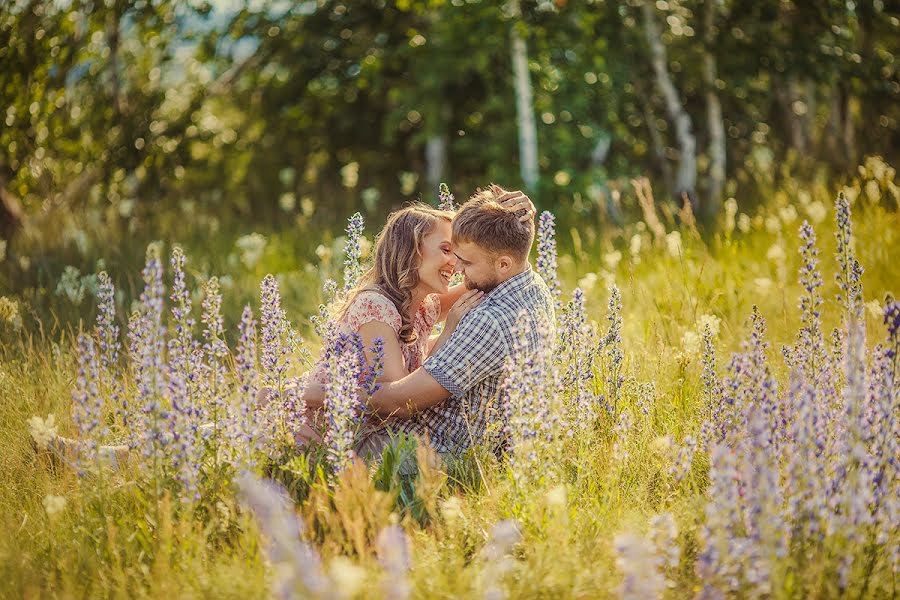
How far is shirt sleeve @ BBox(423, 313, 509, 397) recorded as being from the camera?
3223 mm

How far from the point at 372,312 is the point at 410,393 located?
41 cm

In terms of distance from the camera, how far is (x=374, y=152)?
9.85 m

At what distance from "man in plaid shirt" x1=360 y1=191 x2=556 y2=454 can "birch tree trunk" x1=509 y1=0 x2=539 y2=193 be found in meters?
4.28

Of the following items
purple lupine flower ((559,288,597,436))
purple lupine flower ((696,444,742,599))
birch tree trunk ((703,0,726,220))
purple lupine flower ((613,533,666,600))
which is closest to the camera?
purple lupine flower ((613,533,666,600))

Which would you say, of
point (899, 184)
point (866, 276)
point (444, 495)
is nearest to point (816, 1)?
point (899, 184)

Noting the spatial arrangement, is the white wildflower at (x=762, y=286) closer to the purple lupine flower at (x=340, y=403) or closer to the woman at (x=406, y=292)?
the woman at (x=406, y=292)

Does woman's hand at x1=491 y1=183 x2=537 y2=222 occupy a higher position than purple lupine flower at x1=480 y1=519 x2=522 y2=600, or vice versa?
woman's hand at x1=491 y1=183 x2=537 y2=222

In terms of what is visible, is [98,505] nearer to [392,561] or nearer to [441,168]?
[392,561]

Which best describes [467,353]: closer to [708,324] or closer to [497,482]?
[497,482]

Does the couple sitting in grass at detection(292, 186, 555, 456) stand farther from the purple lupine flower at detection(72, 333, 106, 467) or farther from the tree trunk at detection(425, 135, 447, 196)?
the tree trunk at detection(425, 135, 447, 196)

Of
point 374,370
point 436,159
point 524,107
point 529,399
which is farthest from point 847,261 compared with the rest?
point 436,159

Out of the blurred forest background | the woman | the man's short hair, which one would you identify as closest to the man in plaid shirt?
the man's short hair

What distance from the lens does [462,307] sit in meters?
3.46

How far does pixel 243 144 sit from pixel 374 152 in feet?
5.01
